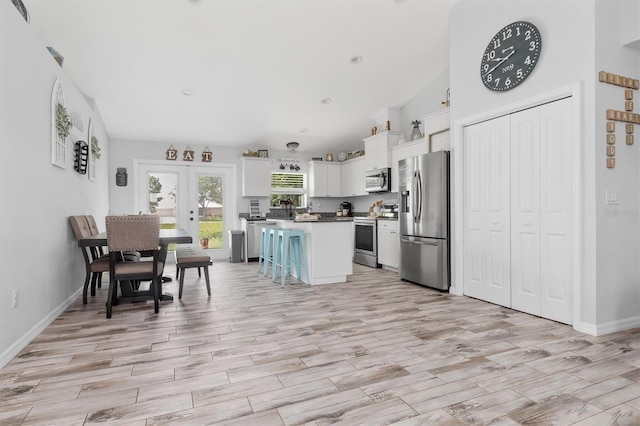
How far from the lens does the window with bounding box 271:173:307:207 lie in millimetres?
7816

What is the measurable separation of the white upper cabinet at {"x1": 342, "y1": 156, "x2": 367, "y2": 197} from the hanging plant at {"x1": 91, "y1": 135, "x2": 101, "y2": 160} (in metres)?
4.59

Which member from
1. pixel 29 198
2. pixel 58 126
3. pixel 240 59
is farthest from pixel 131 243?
pixel 240 59

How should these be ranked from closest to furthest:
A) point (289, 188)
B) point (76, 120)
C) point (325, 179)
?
point (76, 120) → point (325, 179) → point (289, 188)

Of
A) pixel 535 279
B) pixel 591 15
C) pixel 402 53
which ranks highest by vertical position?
pixel 402 53

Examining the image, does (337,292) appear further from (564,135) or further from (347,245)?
(564,135)

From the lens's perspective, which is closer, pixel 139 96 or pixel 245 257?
pixel 139 96

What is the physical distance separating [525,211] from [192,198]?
5.99 m

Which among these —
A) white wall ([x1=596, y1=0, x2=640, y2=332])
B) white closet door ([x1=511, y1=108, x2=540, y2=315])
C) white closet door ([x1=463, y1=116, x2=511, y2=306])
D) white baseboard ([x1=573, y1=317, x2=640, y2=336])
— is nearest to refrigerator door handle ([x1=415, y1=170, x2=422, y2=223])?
white closet door ([x1=463, y1=116, x2=511, y2=306])

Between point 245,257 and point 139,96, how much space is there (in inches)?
133

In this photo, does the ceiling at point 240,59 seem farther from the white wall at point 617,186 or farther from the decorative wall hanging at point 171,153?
the white wall at point 617,186

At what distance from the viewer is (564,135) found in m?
3.03

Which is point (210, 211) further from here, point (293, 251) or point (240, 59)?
point (240, 59)

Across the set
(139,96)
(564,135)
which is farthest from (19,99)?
(564,135)

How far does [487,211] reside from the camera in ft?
12.5
